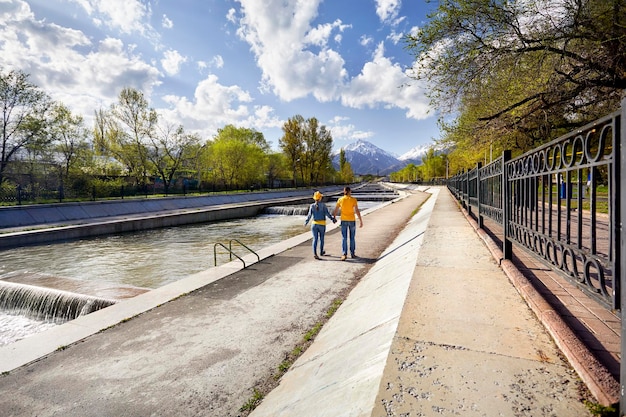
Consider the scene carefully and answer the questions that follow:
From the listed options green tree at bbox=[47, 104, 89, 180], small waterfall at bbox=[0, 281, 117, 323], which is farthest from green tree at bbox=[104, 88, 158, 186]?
small waterfall at bbox=[0, 281, 117, 323]

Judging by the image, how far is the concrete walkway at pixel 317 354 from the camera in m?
2.07

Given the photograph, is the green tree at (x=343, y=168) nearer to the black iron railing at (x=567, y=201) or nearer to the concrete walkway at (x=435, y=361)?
the black iron railing at (x=567, y=201)

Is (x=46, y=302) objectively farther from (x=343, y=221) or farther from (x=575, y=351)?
(x=575, y=351)

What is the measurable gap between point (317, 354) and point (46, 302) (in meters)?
7.03

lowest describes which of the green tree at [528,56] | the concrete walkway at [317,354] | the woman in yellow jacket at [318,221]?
the concrete walkway at [317,354]

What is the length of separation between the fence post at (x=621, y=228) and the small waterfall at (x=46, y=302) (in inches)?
289

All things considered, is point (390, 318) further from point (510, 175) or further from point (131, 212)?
point (131, 212)

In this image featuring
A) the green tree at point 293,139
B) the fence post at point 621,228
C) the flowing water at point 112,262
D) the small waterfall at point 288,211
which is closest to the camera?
the fence post at point 621,228

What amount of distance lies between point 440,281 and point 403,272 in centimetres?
90

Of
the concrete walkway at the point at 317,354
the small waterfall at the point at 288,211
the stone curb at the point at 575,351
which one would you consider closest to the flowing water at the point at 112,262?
the concrete walkway at the point at 317,354

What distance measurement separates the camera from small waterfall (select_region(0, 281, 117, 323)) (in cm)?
644

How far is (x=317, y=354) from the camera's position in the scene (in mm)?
3402

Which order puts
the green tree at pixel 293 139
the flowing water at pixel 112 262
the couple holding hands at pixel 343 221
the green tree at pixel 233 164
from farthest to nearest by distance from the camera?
the green tree at pixel 293 139 → the green tree at pixel 233 164 → the couple holding hands at pixel 343 221 → the flowing water at pixel 112 262

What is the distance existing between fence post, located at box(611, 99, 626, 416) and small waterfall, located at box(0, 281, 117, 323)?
734 centimetres
